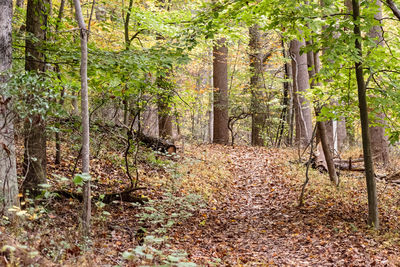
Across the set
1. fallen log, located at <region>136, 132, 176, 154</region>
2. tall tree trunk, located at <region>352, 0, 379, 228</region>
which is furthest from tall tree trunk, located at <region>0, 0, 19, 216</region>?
fallen log, located at <region>136, 132, 176, 154</region>

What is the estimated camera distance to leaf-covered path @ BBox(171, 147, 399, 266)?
560cm

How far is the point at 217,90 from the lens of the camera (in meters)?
17.5

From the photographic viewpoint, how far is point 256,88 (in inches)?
727

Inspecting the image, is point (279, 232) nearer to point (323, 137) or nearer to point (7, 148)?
point (323, 137)

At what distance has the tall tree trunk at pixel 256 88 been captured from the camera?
18.0 metres

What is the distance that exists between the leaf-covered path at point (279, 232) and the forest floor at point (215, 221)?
0.07ft

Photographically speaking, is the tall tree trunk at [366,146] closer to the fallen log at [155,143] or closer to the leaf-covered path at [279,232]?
the leaf-covered path at [279,232]

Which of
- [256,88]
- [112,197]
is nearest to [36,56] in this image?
[112,197]

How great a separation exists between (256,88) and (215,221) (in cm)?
1216

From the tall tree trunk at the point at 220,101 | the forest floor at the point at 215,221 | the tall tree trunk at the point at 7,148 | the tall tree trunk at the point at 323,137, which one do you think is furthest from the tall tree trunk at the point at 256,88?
the tall tree trunk at the point at 7,148

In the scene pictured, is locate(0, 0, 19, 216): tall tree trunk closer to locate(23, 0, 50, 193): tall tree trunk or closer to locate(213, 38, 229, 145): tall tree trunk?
locate(23, 0, 50, 193): tall tree trunk

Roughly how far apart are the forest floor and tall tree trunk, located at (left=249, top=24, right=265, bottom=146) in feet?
21.2

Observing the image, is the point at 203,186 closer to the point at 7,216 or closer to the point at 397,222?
the point at 397,222

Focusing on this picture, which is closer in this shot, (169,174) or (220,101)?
(169,174)
